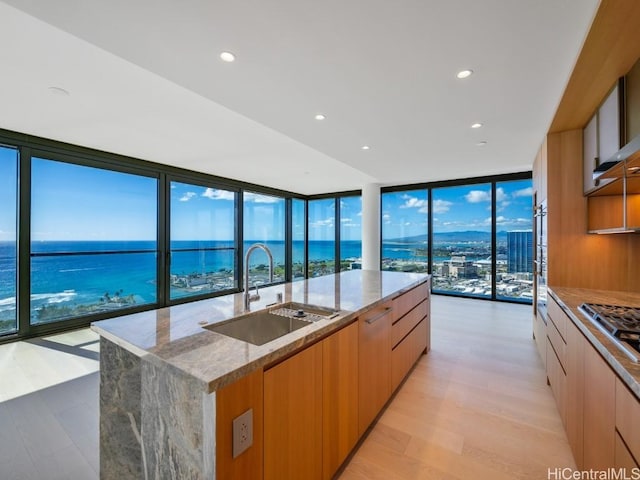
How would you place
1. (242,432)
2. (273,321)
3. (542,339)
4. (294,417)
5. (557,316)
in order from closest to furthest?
(242,432)
(294,417)
(273,321)
(557,316)
(542,339)

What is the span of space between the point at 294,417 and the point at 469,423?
157cm

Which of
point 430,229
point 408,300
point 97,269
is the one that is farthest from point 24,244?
point 430,229

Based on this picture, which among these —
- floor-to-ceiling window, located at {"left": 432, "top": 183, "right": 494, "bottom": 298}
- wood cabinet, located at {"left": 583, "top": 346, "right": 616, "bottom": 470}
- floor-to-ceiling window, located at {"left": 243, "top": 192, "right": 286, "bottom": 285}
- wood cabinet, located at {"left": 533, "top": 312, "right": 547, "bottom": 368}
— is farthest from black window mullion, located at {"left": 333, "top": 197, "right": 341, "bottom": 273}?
wood cabinet, located at {"left": 583, "top": 346, "right": 616, "bottom": 470}

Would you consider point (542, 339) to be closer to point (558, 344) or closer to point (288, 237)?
point (558, 344)

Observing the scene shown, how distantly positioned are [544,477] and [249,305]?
1.98 meters

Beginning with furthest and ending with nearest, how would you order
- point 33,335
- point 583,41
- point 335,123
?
point 33,335, point 335,123, point 583,41

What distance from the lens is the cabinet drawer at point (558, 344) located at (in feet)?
6.18

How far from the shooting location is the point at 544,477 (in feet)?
5.20

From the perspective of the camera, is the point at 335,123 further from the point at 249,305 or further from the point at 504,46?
the point at 249,305

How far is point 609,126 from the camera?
1.87 m

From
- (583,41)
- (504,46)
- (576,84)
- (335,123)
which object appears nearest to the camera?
(583,41)

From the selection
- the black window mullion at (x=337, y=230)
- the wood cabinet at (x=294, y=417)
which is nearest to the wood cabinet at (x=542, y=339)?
the wood cabinet at (x=294, y=417)

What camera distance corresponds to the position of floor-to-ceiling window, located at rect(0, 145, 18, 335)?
11.4 feet

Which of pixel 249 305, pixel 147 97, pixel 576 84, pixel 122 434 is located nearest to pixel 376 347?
pixel 249 305
